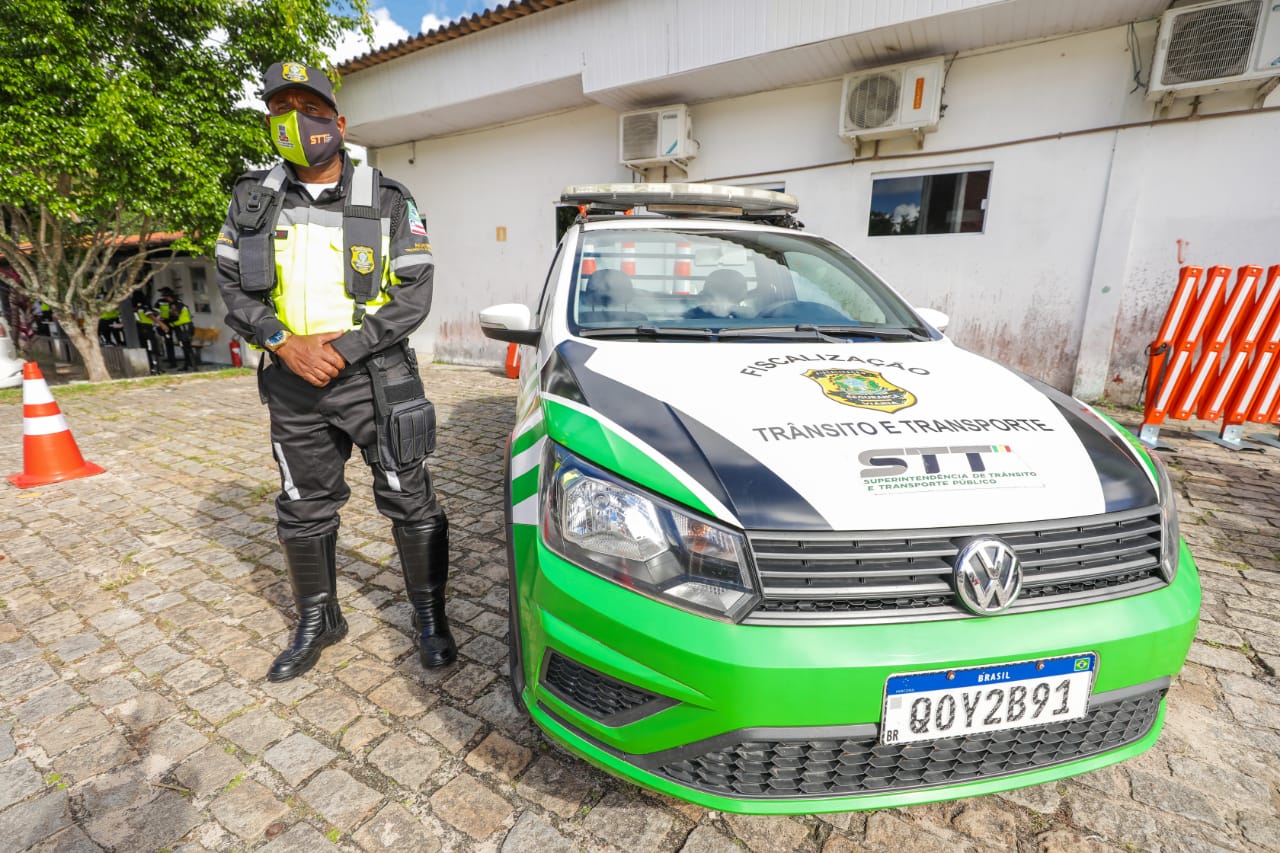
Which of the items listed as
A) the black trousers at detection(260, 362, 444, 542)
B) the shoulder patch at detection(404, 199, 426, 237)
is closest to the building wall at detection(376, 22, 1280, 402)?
the shoulder patch at detection(404, 199, 426, 237)

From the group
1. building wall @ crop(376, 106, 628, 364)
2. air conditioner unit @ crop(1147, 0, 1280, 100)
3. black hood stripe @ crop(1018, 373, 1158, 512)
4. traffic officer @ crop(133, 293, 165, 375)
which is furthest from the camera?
traffic officer @ crop(133, 293, 165, 375)

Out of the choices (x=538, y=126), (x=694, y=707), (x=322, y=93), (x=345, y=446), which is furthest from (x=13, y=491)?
(x=538, y=126)

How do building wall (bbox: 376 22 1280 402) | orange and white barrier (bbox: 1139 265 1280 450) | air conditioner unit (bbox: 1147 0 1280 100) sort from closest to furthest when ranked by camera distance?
orange and white barrier (bbox: 1139 265 1280 450), air conditioner unit (bbox: 1147 0 1280 100), building wall (bbox: 376 22 1280 402)

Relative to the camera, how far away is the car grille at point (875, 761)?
125 centimetres

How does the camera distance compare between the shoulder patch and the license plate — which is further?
the shoulder patch

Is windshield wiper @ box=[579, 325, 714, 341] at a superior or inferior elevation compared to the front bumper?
superior

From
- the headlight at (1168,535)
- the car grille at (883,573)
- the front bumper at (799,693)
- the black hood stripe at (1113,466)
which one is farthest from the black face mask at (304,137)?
the headlight at (1168,535)

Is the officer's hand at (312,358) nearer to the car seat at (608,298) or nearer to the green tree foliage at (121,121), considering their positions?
the car seat at (608,298)

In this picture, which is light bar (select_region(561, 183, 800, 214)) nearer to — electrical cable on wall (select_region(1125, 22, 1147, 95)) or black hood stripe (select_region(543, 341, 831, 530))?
black hood stripe (select_region(543, 341, 831, 530))

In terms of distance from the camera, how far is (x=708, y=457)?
4.37 ft

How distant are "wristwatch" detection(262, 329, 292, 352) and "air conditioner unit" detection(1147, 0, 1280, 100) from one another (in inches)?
285

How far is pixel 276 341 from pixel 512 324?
866 millimetres

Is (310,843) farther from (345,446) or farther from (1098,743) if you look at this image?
(1098,743)

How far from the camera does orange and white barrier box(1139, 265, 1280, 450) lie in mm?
4738
